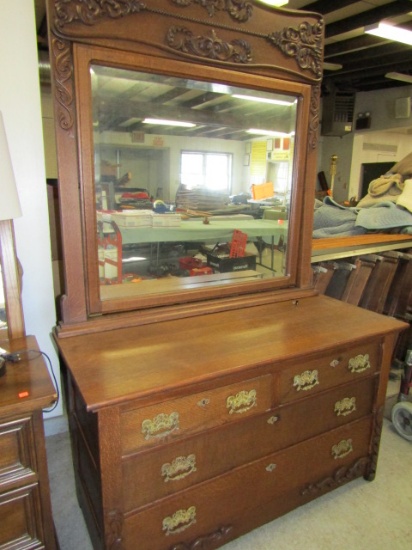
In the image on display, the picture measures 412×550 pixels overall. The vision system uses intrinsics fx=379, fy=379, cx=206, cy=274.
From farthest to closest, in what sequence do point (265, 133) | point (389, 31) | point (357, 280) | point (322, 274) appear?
point (389, 31) → point (357, 280) → point (322, 274) → point (265, 133)

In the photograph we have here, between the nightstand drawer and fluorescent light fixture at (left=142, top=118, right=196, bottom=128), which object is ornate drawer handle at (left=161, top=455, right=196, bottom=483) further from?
fluorescent light fixture at (left=142, top=118, right=196, bottom=128)

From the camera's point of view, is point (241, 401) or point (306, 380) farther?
point (306, 380)

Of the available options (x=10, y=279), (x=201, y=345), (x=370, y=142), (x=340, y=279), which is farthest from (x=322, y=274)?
(x=370, y=142)

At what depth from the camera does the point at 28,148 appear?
148cm

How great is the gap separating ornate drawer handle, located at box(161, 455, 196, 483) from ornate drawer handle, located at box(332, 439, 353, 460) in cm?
62

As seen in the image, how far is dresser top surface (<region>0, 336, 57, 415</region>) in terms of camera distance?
882 millimetres

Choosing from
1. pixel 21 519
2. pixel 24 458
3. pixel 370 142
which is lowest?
pixel 21 519

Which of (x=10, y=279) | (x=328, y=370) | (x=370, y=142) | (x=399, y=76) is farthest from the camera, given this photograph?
(x=370, y=142)

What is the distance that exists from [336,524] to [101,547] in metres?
0.86

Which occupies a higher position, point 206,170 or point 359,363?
point 206,170

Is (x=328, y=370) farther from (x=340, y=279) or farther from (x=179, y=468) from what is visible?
(x=340, y=279)

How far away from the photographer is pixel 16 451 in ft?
3.08

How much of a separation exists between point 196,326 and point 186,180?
0.56 m

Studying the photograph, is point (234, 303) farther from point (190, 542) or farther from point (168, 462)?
point (190, 542)
